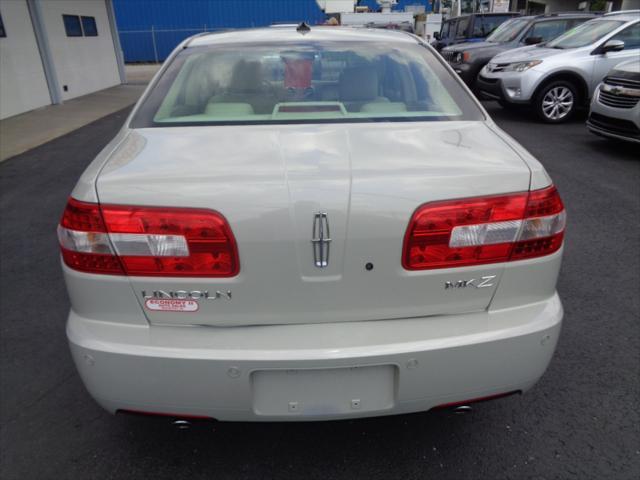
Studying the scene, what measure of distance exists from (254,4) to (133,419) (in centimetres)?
3031

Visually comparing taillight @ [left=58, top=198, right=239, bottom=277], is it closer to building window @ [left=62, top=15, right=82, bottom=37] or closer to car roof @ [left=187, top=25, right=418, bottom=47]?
car roof @ [left=187, top=25, right=418, bottom=47]

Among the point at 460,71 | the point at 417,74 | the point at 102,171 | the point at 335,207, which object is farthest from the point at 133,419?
the point at 460,71

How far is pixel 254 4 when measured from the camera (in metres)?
29.3

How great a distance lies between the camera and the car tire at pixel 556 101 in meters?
9.32

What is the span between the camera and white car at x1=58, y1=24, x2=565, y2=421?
165 cm

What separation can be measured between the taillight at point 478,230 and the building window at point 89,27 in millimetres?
16490

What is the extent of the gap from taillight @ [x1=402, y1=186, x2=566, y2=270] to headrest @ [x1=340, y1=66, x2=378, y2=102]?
102 cm

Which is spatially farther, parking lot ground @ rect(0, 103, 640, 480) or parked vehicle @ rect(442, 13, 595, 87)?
parked vehicle @ rect(442, 13, 595, 87)

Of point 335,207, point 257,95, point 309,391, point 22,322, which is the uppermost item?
point 257,95

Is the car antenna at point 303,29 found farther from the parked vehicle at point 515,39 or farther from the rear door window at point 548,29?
the rear door window at point 548,29

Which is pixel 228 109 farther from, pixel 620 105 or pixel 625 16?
pixel 625 16

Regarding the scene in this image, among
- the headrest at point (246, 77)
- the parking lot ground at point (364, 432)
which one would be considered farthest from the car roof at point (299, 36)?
the parking lot ground at point (364, 432)

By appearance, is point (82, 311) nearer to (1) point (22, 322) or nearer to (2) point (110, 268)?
(2) point (110, 268)

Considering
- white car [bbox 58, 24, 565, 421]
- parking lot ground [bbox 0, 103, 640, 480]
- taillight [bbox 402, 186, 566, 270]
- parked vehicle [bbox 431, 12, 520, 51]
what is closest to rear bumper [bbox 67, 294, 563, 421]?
white car [bbox 58, 24, 565, 421]
